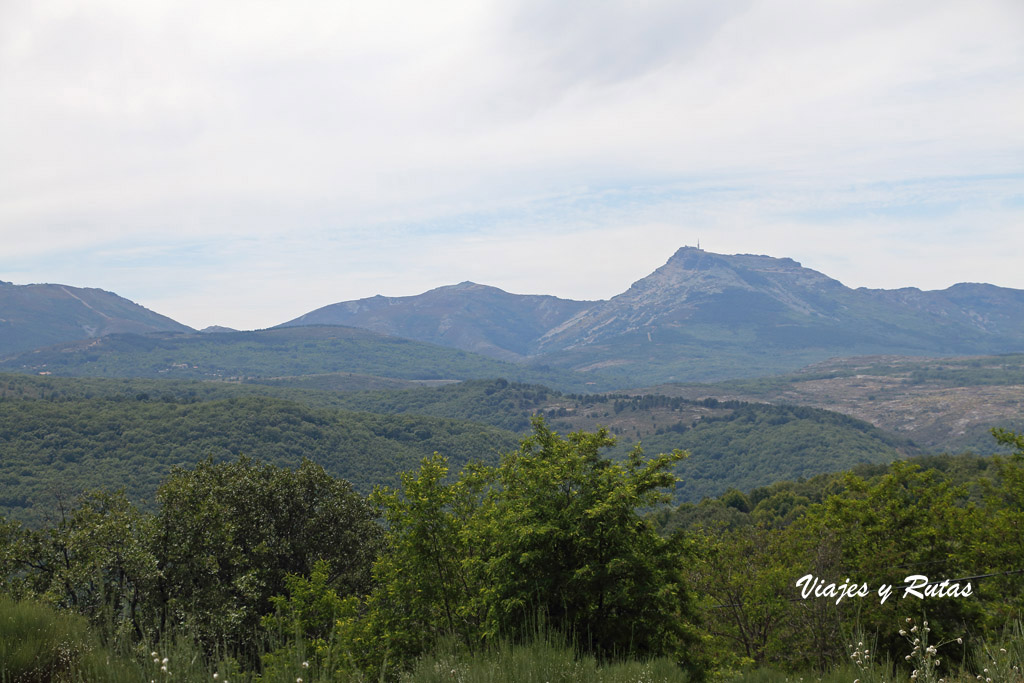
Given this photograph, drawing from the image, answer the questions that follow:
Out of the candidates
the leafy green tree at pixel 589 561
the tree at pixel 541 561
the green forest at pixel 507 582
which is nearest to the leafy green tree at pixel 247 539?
the green forest at pixel 507 582

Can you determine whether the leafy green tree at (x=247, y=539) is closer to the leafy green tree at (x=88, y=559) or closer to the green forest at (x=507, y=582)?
the green forest at (x=507, y=582)

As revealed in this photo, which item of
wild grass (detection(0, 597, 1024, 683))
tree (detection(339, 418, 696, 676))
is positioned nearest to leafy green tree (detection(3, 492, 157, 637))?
tree (detection(339, 418, 696, 676))

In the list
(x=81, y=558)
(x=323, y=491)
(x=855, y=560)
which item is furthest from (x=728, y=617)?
(x=81, y=558)

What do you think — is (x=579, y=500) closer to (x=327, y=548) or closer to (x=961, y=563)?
(x=961, y=563)

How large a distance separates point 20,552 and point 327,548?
48.4ft

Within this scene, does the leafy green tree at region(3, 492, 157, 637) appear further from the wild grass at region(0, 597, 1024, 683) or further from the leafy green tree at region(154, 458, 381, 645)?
the wild grass at region(0, 597, 1024, 683)

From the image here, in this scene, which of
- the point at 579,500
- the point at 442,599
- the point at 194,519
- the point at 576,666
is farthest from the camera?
the point at 194,519

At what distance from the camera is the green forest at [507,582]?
31.8 feet

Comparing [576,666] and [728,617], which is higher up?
[576,666]

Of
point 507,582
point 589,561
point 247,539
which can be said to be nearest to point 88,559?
point 247,539

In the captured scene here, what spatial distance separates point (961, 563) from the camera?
26.8 m

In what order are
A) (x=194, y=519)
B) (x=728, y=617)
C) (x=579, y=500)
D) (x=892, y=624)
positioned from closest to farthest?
(x=579, y=500), (x=892, y=624), (x=194, y=519), (x=728, y=617)

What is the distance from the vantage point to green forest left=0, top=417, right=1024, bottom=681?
9.70 m

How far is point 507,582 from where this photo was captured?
59.1 feet
